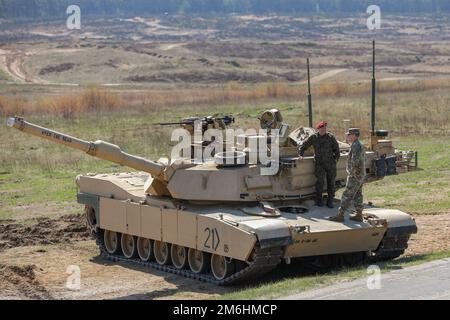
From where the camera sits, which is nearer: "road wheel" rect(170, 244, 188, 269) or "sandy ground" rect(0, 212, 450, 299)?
"sandy ground" rect(0, 212, 450, 299)

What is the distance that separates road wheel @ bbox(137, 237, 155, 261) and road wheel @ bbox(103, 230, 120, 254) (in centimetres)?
83

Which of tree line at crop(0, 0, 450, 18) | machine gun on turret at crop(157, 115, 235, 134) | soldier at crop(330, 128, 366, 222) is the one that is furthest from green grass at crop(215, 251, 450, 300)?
tree line at crop(0, 0, 450, 18)

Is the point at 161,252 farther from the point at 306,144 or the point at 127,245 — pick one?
the point at 306,144

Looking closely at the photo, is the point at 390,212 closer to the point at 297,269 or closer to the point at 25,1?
the point at 297,269

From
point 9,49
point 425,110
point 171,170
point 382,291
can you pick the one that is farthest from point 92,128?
point 9,49

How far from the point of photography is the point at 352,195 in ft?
61.5

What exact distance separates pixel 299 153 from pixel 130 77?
60.9 m

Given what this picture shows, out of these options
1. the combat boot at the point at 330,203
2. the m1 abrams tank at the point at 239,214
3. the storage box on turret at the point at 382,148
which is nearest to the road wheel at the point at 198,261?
the m1 abrams tank at the point at 239,214

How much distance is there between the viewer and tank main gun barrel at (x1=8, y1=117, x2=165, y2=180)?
18797mm

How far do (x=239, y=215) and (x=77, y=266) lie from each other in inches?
152

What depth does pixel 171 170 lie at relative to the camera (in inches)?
782

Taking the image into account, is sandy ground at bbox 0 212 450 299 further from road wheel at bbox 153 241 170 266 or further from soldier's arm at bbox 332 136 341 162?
soldier's arm at bbox 332 136 341 162

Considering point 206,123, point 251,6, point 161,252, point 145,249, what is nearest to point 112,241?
point 145,249

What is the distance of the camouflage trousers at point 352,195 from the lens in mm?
18688
